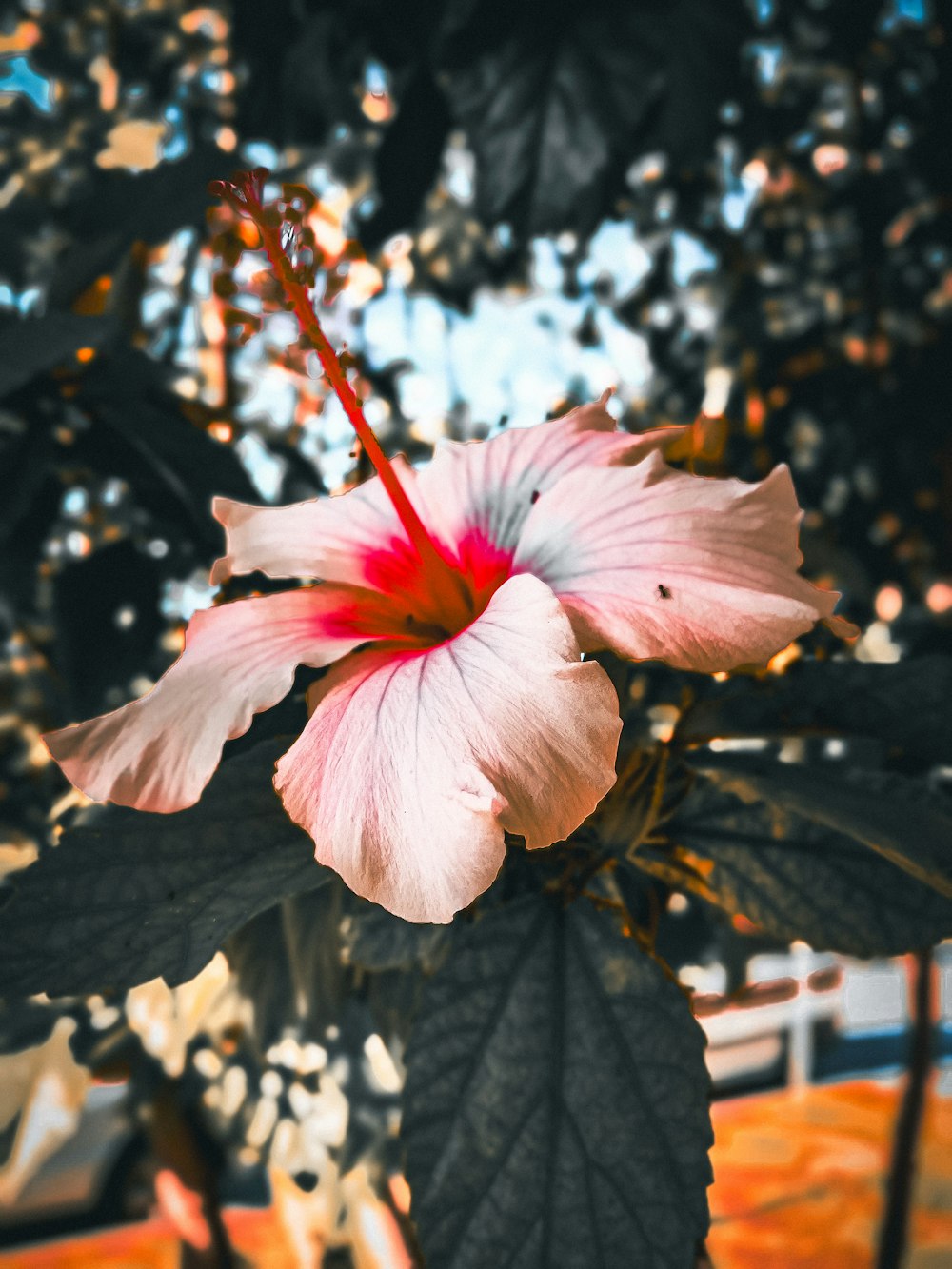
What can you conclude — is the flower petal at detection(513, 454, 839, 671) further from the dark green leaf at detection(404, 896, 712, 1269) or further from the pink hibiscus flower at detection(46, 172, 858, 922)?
the dark green leaf at detection(404, 896, 712, 1269)

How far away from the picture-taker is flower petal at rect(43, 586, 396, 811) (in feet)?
0.88

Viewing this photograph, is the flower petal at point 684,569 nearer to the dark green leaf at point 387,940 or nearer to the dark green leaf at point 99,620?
the dark green leaf at point 387,940

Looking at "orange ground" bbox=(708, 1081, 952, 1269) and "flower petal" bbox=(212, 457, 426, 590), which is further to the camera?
"orange ground" bbox=(708, 1081, 952, 1269)

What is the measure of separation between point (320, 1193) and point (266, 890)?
1.11 m

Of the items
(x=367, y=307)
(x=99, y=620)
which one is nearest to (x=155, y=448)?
(x=99, y=620)

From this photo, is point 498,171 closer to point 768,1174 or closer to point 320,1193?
point 320,1193

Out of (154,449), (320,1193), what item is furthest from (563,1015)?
(320,1193)

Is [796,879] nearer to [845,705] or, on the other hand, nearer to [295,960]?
[845,705]

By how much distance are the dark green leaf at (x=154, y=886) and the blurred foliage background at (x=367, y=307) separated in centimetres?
4

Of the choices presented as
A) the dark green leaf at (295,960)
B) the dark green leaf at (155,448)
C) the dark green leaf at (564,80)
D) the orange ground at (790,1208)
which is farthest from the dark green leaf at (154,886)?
the orange ground at (790,1208)

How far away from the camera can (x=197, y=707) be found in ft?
0.93

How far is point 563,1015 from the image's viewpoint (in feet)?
1.05

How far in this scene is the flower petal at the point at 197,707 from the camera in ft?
0.88

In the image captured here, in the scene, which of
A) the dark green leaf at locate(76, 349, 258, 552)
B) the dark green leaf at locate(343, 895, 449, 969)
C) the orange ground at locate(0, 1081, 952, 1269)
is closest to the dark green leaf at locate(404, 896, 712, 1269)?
the dark green leaf at locate(343, 895, 449, 969)
